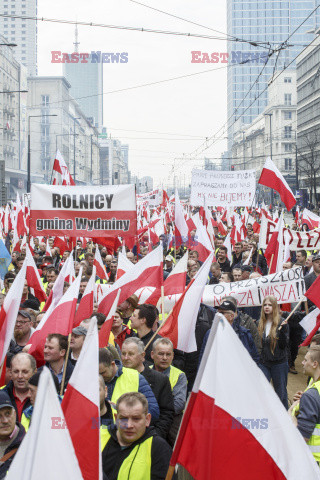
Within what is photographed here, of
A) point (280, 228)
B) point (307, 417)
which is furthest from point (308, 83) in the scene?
point (307, 417)

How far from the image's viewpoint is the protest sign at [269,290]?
27.8ft

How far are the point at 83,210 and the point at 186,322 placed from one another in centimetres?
377

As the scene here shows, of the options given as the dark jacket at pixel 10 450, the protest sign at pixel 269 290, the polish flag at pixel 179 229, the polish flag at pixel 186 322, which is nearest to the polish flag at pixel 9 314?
the dark jacket at pixel 10 450

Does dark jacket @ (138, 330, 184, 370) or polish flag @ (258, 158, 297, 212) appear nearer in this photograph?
dark jacket @ (138, 330, 184, 370)

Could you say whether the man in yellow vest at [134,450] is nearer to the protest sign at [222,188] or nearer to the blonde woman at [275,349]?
the blonde woman at [275,349]

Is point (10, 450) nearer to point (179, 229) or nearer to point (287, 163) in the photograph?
point (179, 229)

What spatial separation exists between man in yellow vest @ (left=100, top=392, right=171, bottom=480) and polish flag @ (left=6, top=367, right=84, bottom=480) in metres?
1.13

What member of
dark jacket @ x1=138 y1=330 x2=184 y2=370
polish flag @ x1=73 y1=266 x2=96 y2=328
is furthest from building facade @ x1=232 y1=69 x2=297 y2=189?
dark jacket @ x1=138 y1=330 x2=184 y2=370

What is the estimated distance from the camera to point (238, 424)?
10.7ft

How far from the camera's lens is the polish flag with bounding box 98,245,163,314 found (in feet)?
25.3

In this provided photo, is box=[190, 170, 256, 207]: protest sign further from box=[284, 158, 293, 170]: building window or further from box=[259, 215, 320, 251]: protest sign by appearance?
box=[284, 158, 293, 170]: building window

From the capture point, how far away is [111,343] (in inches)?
267

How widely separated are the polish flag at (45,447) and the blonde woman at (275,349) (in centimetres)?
457

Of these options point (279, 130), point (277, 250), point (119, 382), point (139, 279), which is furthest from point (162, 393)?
point (279, 130)
